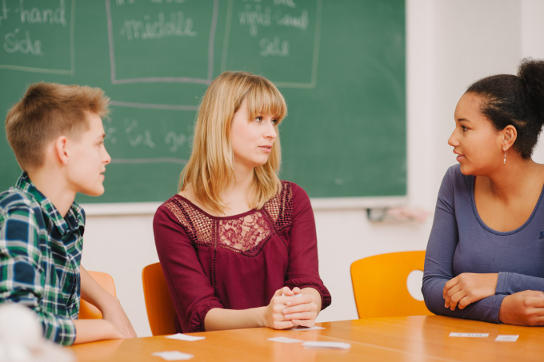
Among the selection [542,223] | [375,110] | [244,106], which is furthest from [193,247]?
[375,110]

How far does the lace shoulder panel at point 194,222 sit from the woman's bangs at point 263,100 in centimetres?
40

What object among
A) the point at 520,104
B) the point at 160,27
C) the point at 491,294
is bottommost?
the point at 491,294

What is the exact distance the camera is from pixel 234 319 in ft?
5.01

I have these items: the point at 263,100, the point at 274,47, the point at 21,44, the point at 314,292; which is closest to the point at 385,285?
the point at 314,292

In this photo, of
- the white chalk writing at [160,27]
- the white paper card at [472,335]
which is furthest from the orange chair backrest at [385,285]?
the white chalk writing at [160,27]

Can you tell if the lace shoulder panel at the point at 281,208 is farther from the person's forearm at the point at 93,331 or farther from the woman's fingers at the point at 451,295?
the person's forearm at the point at 93,331

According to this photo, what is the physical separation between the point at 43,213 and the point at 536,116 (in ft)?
4.95

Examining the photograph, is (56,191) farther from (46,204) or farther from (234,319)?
(234,319)

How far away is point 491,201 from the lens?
1743 millimetres

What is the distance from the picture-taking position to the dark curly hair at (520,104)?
167cm

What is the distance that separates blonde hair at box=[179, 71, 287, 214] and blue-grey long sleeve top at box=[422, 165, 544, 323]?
63cm

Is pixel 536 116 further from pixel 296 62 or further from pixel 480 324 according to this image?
pixel 296 62

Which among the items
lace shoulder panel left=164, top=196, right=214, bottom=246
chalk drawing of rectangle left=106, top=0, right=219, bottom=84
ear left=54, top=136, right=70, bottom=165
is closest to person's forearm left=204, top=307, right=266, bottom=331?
lace shoulder panel left=164, top=196, right=214, bottom=246

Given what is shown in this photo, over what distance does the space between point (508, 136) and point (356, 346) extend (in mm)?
906
